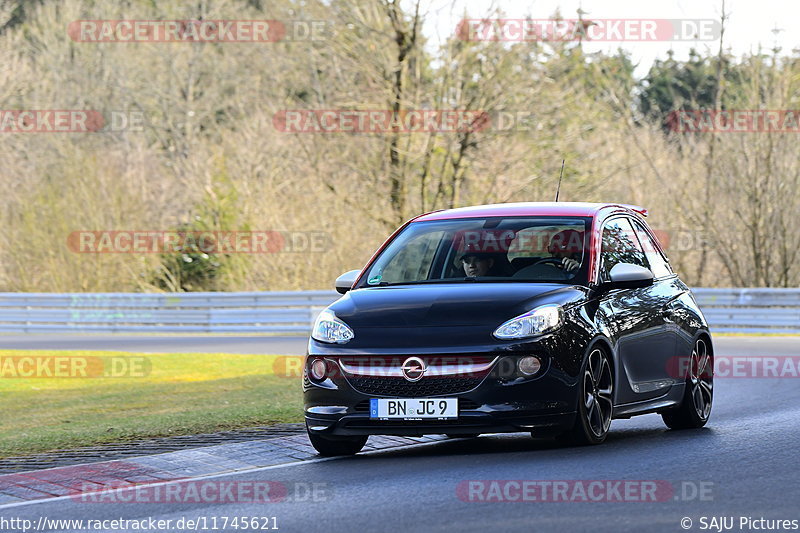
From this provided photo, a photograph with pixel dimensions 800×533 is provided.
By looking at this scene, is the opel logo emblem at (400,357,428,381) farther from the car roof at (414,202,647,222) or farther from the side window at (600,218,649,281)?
the car roof at (414,202,647,222)

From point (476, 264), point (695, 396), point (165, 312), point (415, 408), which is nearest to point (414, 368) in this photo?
point (415, 408)

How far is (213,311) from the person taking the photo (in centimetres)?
3047

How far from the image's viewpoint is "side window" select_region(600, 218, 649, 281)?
10695mm

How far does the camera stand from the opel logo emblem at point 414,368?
368 inches

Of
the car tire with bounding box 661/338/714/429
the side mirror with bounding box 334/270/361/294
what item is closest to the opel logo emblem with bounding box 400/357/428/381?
the side mirror with bounding box 334/270/361/294

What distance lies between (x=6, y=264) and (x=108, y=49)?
2249 centimetres

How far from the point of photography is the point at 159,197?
44625 millimetres

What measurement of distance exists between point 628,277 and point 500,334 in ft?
4.73

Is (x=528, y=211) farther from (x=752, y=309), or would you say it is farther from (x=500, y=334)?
(x=752, y=309)
